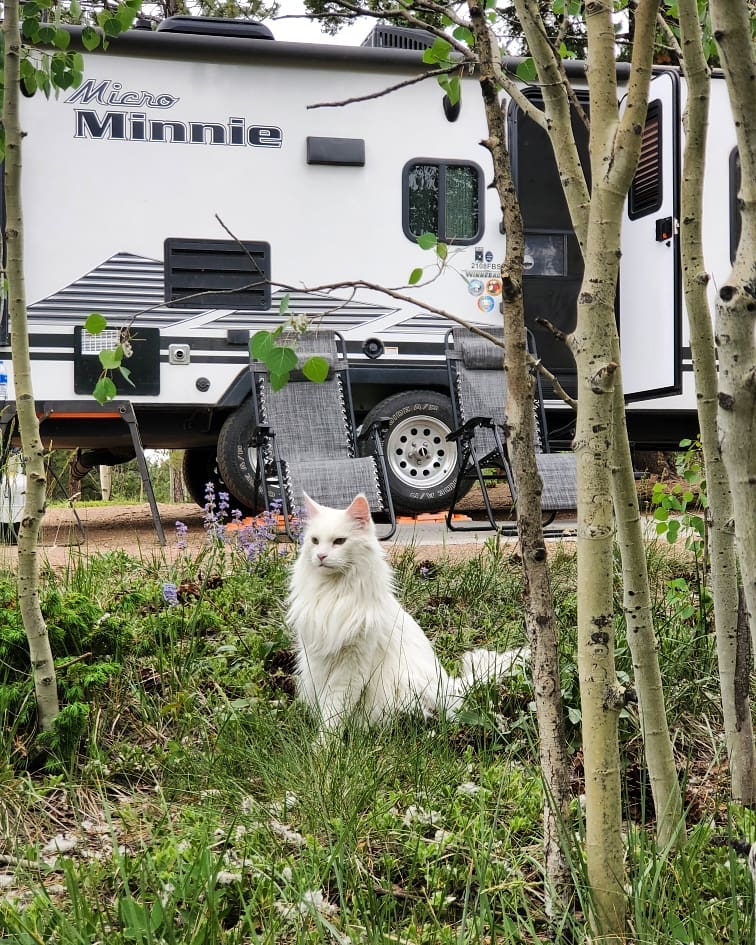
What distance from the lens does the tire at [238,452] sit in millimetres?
7785

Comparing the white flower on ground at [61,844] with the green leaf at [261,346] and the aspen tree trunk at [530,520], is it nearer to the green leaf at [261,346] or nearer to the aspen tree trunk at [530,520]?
the aspen tree trunk at [530,520]

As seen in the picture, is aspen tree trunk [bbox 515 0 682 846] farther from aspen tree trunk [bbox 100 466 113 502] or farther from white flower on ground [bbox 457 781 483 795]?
aspen tree trunk [bbox 100 466 113 502]

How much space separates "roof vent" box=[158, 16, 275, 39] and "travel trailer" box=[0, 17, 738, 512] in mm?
16

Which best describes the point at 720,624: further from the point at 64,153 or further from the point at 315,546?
the point at 64,153

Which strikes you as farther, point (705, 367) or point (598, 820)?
point (705, 367)

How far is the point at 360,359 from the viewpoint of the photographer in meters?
8.01

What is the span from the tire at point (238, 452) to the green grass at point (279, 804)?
3.97 metres

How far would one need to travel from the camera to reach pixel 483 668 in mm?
3215

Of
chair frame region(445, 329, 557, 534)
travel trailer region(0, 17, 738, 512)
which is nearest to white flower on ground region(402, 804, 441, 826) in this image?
chair frame region(445, 329, 557, 534)

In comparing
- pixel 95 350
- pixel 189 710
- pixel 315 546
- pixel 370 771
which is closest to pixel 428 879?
pixel 370 771

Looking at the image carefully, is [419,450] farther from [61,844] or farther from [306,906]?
[306,906]

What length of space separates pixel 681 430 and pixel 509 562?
4.95 metres

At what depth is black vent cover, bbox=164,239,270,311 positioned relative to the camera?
7.69 m

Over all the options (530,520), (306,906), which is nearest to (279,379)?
(530,520)
